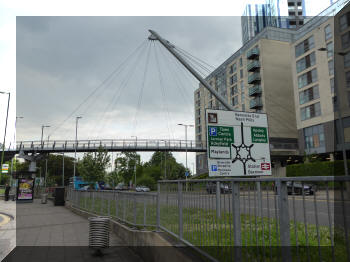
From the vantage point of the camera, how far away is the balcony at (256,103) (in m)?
52.7

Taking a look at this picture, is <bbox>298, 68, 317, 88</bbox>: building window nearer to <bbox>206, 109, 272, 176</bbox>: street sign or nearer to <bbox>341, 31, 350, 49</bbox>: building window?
<bbox>341, 31, 350, 49</bbox>: building window

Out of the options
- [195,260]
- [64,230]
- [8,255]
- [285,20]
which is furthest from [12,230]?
[285,20]

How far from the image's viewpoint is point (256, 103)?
5294 cm

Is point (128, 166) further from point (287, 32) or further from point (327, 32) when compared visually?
point (327, 32)

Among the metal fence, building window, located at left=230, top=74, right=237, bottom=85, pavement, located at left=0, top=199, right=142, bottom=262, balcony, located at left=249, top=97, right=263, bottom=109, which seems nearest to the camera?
the metal fence

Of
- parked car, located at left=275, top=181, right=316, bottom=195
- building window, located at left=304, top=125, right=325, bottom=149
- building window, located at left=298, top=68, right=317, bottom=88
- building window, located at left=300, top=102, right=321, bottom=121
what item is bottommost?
parked car, located at left=275, top=181, right=316, bottom=195

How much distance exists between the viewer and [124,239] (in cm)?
779

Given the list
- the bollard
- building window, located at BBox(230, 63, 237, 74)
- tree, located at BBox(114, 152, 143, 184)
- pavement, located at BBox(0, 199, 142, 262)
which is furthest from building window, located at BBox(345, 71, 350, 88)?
tree, located at BBox(114, 152, 143, 184)

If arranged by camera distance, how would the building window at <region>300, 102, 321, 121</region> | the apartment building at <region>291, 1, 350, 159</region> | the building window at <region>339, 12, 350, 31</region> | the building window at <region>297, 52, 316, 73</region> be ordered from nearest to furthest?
the building window at <region>339, 12, 350, 31</region> < the apartment building at <region>291, 1, 350, 159</region> < the building window at <region>300, 102, 321, 121</region> < the building window at <region>297, 52, 316, 73</region>

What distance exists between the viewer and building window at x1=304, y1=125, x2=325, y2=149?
1565 inches

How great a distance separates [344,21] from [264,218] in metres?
39.3

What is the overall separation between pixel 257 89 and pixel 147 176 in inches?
1409

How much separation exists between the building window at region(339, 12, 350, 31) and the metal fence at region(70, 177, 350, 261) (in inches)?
1464

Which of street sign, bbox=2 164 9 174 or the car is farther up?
street sign, bbox=2 164 9 174
